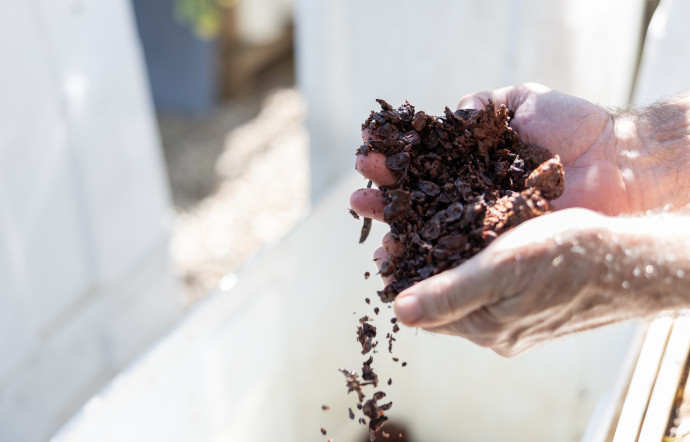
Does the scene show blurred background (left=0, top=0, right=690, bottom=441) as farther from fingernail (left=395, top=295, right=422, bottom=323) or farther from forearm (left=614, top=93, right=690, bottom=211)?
fingernail (left=395, top=295, right=422, bottom=323)

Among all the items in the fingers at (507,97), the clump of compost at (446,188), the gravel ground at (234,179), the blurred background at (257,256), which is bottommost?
the gravel ground at (234,179)

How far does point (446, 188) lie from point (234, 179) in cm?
194

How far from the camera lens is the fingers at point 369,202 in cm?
103

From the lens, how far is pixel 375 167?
1.04 metres

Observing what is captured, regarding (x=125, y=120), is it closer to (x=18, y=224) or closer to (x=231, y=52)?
(x=18, y=224)

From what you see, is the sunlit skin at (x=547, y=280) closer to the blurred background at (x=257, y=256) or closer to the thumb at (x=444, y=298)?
the thumb at (x=444, y=298)

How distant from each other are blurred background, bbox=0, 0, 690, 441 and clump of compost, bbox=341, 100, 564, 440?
44 centimetres

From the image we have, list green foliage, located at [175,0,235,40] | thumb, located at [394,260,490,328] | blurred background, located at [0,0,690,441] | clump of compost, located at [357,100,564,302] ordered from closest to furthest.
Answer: thumb, located at [394,260,490,328] < clump of compost, located at [357,100,564,302] < blurred background, located at [0,0,690,441] < green foliage, located at [175,0,235,40]

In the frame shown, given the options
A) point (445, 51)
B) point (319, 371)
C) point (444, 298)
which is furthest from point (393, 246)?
point (445, 51)

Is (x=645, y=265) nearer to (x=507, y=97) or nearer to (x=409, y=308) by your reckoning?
(x=409, y=308)

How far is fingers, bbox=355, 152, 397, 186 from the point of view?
1038 millimetres

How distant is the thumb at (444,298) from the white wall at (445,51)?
3.25ft

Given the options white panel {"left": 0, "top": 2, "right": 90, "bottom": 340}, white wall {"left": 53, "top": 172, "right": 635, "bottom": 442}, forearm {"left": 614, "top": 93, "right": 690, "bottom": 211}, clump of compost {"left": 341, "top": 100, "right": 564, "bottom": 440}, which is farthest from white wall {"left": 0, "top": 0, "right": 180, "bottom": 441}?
forearm {"left": 614, "top": 93, "right": 690, "bottom": 211}

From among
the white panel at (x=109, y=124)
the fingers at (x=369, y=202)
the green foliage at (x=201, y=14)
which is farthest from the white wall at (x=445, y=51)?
the green foliage at (x=201, y=14)
